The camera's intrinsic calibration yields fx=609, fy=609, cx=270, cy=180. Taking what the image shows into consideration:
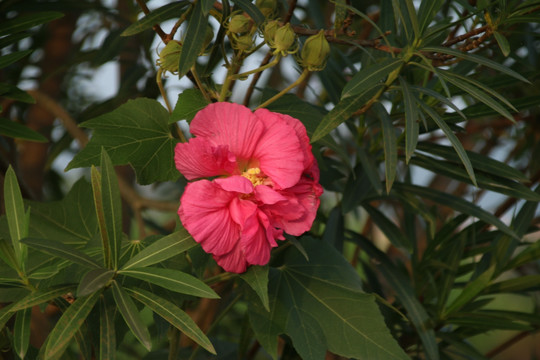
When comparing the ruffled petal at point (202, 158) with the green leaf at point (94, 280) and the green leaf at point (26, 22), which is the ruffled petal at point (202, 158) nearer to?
the green leaf at point (94, 280)

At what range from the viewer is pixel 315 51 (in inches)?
24.3

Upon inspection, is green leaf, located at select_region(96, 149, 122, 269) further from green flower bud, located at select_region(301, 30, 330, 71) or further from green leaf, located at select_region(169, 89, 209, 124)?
green flower bud, located at select_region(301, 30, 330, 71)

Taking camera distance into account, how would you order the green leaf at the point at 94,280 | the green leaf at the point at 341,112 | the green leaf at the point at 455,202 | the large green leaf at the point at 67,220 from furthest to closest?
the green leaf at the point at 455,202 → the large green leaf at the point at 67,220 → the green leaf at the point at 341,112 → the green leaf at the point at 94,280

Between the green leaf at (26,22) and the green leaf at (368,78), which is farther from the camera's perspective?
the green leaf at (26,22)

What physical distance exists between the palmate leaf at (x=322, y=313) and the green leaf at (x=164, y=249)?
148 millimetres

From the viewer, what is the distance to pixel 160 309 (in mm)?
596

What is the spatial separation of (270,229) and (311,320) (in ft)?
0.57

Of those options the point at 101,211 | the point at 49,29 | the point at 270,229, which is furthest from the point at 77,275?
the point at 49,29

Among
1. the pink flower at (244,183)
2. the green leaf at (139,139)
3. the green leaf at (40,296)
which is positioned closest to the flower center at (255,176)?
the pink flower at (244,183)

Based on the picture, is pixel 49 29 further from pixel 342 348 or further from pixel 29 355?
pixel 342 348

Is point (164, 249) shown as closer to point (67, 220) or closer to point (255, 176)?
point (255, 176)

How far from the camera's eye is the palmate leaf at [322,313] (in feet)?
2.22

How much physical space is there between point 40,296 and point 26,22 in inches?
16.0

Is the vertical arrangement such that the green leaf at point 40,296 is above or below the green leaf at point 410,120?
below
